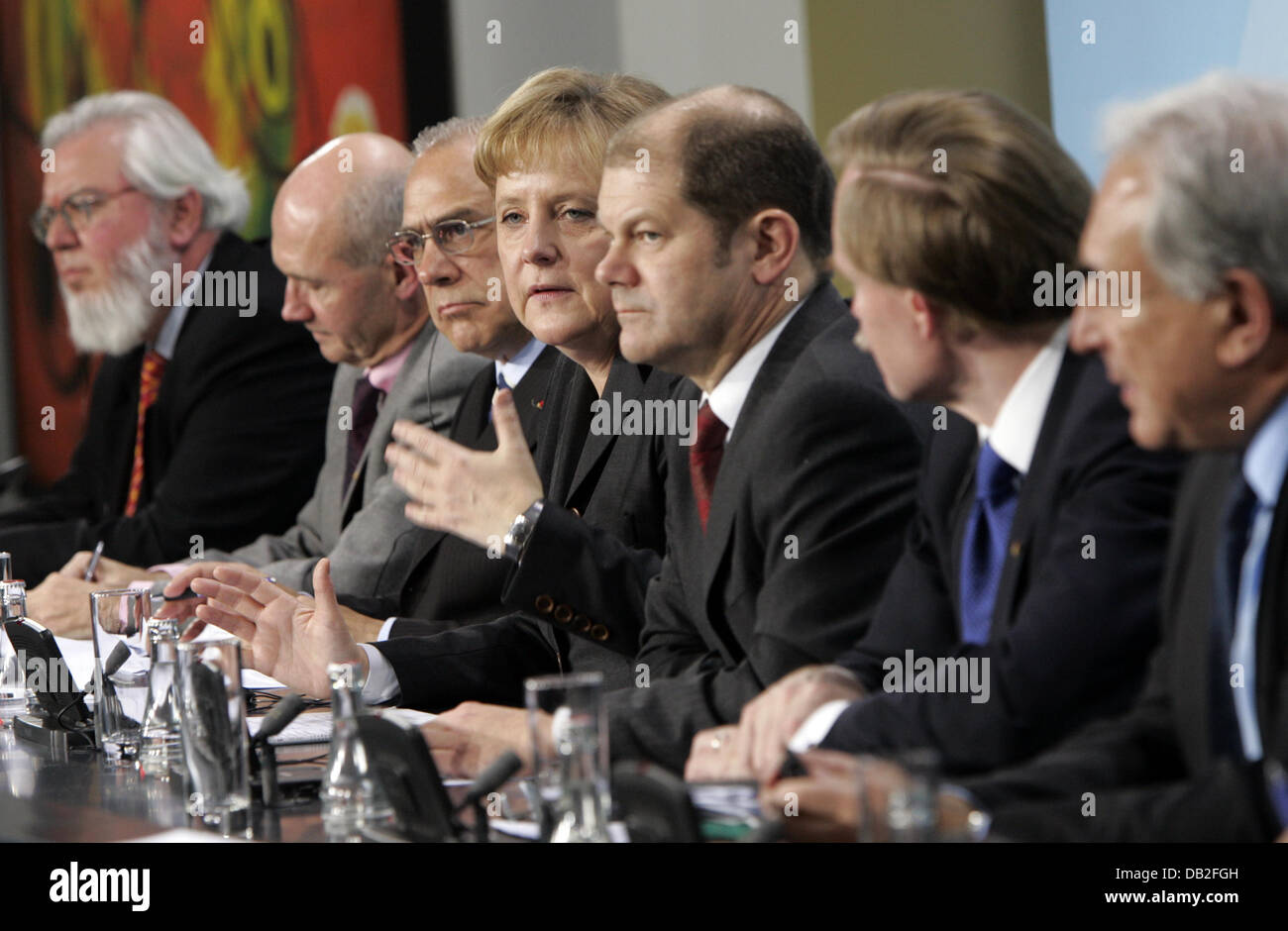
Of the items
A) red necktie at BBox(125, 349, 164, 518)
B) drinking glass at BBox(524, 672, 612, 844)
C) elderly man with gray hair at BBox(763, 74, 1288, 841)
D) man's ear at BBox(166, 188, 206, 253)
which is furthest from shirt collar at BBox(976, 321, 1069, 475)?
man's ear at BBox(166, 188, 206, 253)

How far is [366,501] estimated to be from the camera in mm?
4051

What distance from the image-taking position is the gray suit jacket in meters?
3.83

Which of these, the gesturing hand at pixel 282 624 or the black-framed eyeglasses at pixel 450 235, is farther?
the black-framed eyeglasses at pixel 450 235

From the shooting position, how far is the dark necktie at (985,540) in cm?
215

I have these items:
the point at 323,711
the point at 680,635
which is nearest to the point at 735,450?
the point at 680,635

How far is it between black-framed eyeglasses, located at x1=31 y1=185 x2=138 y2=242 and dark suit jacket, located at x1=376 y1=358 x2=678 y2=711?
2581mm

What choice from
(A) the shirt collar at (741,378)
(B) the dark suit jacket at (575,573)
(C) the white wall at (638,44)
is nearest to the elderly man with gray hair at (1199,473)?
(A) the shirt collar at (741,378)

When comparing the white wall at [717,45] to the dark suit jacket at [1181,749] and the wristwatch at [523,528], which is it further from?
the dark suit jacket at [1181,749]

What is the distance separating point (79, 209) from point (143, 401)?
0.80m

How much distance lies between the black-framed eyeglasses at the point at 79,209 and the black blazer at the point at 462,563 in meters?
2.11

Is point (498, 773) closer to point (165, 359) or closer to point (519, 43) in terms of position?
point (165, 359)

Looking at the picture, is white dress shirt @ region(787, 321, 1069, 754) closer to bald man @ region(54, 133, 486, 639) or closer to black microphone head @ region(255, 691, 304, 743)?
black microphone head @ region(255, 691, 304, 743)

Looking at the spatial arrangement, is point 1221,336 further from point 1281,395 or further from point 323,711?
point 323,711

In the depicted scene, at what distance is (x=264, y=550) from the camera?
440 cm
